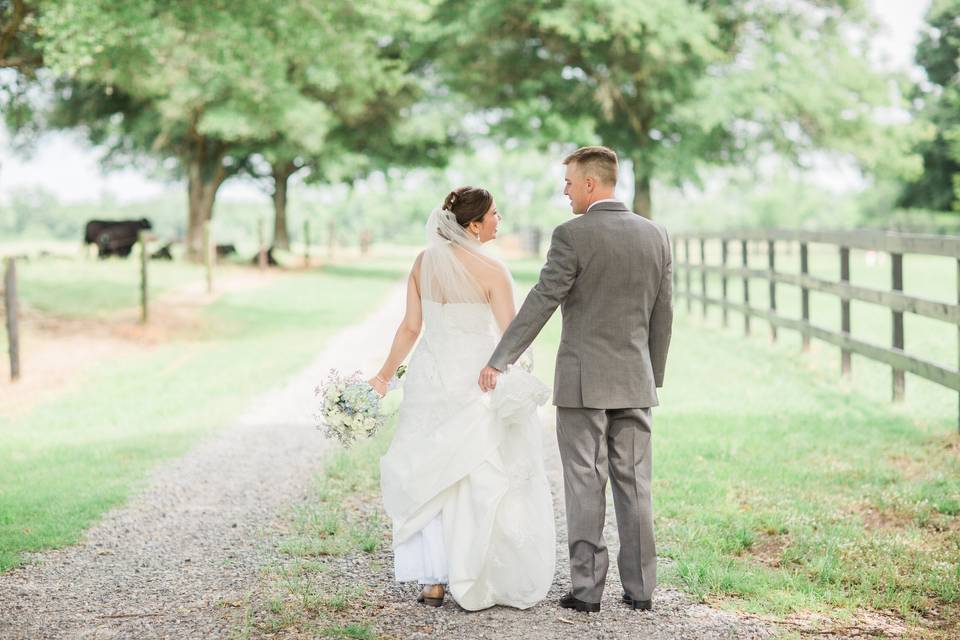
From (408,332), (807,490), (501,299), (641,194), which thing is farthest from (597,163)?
(641,194)

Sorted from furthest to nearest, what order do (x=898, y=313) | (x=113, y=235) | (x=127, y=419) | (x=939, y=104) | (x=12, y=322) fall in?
1. (x=939, y=104)
2. (x=113, y=235)
3. (x=12, y=322)
4. (x=127, y=419)
5. (x=898, y=313)

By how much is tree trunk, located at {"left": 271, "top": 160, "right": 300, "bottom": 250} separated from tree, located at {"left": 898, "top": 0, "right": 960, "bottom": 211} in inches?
1064

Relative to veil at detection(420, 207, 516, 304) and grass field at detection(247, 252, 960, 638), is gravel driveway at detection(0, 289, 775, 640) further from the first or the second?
veil at detection(420, 207, 516, 304)

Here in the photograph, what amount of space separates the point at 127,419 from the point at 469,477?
5.80m

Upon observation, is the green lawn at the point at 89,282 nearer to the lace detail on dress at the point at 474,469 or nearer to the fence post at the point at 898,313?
the fence post at the point at 898,313

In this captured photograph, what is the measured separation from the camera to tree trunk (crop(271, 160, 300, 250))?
134 feet

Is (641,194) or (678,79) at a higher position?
(678,79)

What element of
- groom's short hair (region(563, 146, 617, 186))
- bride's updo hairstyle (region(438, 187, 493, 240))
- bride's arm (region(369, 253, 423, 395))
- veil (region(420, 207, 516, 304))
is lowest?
bride's arm (region(369, 253, 423, 395))

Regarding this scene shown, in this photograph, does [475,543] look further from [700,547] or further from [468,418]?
[700,547]

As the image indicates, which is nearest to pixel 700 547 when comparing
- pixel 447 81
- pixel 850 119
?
pixel 850 119

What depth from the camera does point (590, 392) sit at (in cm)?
434

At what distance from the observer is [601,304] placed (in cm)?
434

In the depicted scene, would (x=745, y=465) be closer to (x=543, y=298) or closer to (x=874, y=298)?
(x=874, y=298)

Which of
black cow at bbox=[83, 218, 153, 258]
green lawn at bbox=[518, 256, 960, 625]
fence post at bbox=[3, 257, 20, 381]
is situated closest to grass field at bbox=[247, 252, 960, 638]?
green lawn at bbox=[518, 256, 960, 625]
